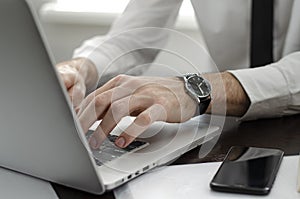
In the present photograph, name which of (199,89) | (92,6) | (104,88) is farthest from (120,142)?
(92,6)

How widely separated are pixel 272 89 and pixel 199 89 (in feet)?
0.56

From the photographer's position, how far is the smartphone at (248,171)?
2.48 ft

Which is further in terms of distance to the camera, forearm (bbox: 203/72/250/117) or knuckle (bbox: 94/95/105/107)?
forearm (bbox: 203/72/250/117)

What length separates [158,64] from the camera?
1.10m

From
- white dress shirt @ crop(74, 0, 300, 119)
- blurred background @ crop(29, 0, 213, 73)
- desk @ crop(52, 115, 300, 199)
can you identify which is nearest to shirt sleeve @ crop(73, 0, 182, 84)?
white dress shirt @ crop(74, 0, 300, 119)

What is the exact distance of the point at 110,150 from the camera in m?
0.86

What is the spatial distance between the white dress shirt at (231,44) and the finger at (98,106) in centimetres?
12

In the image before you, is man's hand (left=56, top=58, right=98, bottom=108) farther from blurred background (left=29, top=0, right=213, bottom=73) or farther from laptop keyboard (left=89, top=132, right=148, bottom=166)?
blurred background (left=29, top=0, right=213, bottom=73)

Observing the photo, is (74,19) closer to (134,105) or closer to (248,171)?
(134,105)

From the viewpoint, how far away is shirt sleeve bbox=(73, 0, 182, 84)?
1.28 metres

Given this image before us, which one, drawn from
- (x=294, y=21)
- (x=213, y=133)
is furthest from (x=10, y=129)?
(x=294, y=21)

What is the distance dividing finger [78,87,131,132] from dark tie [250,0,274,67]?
0.57 metres

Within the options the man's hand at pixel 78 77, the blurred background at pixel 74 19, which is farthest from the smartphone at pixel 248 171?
the blurred background at pixel 74 19

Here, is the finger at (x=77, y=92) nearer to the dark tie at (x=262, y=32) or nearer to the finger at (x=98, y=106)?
the finger at (x=98, y=106)
